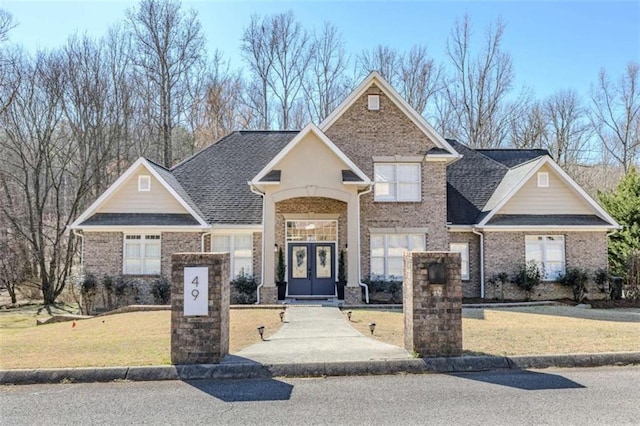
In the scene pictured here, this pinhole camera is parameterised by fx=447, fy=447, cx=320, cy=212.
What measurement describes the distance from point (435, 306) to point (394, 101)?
529 inches

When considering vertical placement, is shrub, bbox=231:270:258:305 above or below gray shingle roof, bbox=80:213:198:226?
below

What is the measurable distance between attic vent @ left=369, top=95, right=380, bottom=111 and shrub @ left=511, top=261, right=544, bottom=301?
9224 mm

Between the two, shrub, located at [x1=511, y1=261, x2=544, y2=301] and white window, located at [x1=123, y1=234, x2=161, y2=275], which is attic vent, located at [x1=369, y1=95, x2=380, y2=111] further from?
white window, located at [x1=123, y1=234, x2=161, y2=275]

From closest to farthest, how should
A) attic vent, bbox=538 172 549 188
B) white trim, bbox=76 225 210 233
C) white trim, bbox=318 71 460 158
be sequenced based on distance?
white trim, bbox=76 225 210 233 < white trim, bbox=318 71 460 158 < attic vent, bbox=538 172 549 188

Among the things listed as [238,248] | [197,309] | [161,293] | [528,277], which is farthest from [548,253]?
[197,309]

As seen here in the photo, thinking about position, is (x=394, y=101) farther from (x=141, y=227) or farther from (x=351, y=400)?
(x=351, y=400)

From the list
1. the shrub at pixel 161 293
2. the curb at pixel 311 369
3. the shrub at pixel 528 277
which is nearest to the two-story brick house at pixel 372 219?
the shrub at pixel 528 277

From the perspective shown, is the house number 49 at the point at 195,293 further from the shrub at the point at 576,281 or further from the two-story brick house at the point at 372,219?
the shrub at the point at 576,281

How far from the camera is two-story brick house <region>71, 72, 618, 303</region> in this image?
18.2 meters

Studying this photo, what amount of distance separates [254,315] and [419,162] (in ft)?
32.7

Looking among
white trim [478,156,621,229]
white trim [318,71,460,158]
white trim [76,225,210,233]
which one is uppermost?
white trim [318,71,460,158]

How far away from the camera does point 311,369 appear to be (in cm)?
711

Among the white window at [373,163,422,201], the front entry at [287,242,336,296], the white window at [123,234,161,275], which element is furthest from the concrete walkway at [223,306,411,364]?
the white window at [123,234,161,275]

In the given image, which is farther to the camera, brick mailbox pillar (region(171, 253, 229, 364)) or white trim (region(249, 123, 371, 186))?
white trim (region(249, 123, 371, 186))
